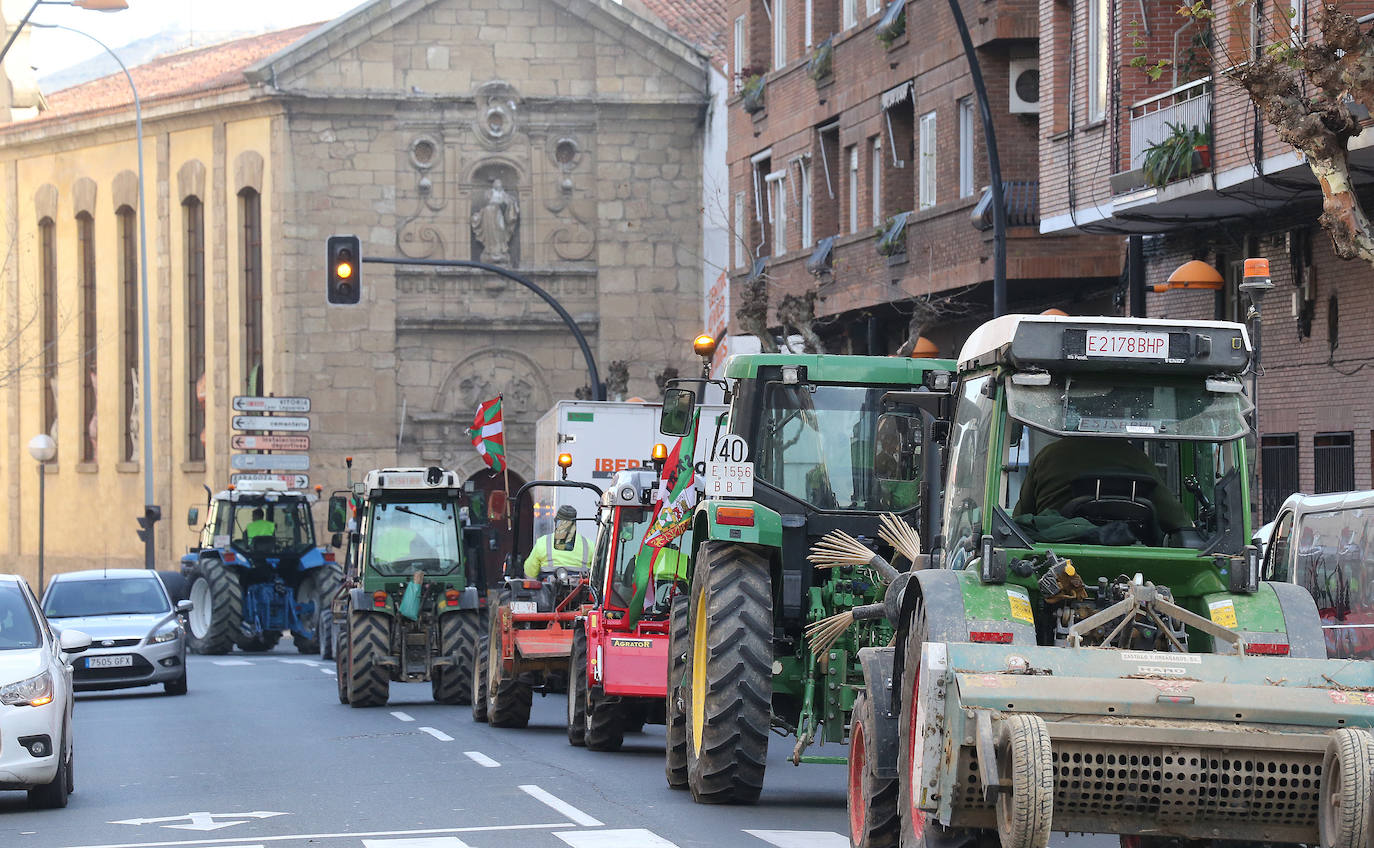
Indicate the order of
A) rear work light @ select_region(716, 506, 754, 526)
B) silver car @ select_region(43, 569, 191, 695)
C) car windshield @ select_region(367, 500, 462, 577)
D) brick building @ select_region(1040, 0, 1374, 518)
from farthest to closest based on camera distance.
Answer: silver car @ select_region(43, 569, 191, 695) → car windshield @ select_region(367, 500, 462, 577) → brick building @ select_region(1040, 0, 1374, 518) → rear work light @ select_region(716, 506, 754, 526)

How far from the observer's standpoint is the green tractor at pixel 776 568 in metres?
13.0

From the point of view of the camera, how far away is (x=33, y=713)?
45.4 feet

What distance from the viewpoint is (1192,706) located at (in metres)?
8.13

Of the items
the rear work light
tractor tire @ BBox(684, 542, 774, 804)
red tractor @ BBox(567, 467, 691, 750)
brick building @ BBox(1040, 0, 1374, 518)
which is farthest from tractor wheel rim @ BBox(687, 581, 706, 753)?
brick building @ BBox(1040, 0, 1374, 518)

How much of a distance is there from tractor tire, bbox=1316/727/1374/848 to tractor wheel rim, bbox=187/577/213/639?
30.8 meters

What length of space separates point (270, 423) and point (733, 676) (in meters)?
34.9

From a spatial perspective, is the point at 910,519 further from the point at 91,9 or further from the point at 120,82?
the point at 120,82

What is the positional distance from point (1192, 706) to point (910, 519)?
583cm

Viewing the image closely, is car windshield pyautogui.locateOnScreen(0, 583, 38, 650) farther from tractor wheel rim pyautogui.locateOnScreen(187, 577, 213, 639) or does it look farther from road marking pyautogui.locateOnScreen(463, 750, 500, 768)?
tractor wheel rim pyautogui.locateOnScreen(187, 577, 213, 639)

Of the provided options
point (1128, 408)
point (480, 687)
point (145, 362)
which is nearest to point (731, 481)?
point (1128, 408)

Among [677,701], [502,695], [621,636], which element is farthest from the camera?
[502,695]

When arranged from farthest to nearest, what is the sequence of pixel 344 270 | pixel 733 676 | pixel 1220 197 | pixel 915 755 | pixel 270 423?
pixel 270 423 → pixel 344 270 → pixel 1220 197 → pixel 733 676 → pixel 915 755

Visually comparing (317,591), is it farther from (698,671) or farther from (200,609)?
(698,671)

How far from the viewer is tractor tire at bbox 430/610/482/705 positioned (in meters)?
23.8
